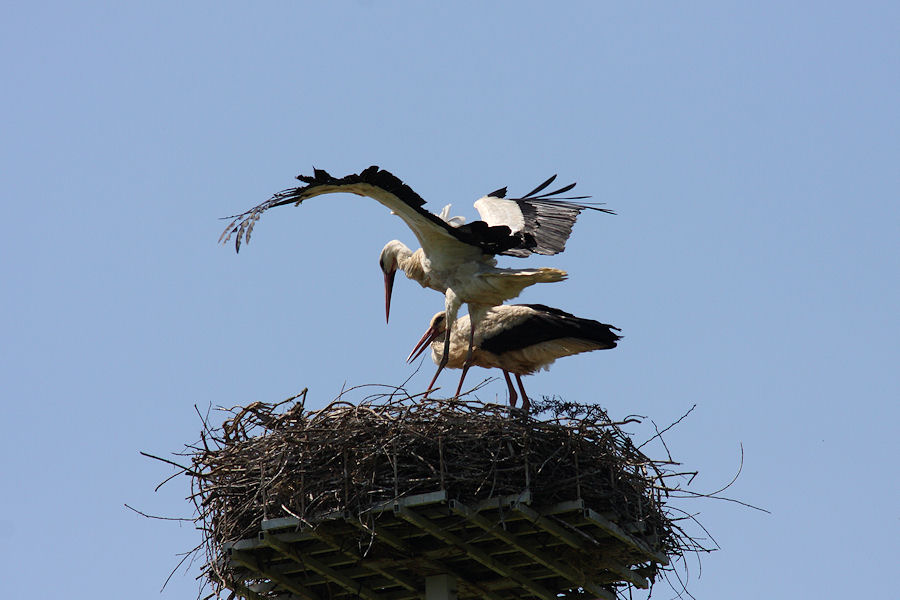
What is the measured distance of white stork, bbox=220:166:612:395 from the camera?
9742 millimetres

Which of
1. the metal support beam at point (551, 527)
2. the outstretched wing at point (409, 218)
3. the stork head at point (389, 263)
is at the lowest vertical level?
the metal support beam at point (551, 527)

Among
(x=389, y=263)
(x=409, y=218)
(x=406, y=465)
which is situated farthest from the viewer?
(x=389, y=263)

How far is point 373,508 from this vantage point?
8453 millimetres

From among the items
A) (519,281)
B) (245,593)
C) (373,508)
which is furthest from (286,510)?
(519,281)

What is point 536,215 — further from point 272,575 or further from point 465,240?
point 272,575

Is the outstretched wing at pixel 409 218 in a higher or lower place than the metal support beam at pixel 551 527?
higher

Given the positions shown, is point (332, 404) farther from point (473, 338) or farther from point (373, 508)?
point (473, 338)

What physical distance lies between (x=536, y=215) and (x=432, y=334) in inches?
67.5

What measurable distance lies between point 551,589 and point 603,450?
1383 mm

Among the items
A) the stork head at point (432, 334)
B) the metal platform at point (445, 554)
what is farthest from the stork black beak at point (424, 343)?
the metal platform at point (445, 554)

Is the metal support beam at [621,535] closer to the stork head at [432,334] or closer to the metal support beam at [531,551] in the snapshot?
the metal support beam at [531,551]

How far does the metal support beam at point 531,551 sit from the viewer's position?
847 cm

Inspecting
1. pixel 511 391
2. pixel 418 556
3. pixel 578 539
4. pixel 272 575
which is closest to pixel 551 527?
pixel 578 539

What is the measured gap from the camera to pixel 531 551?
909 centimetres
